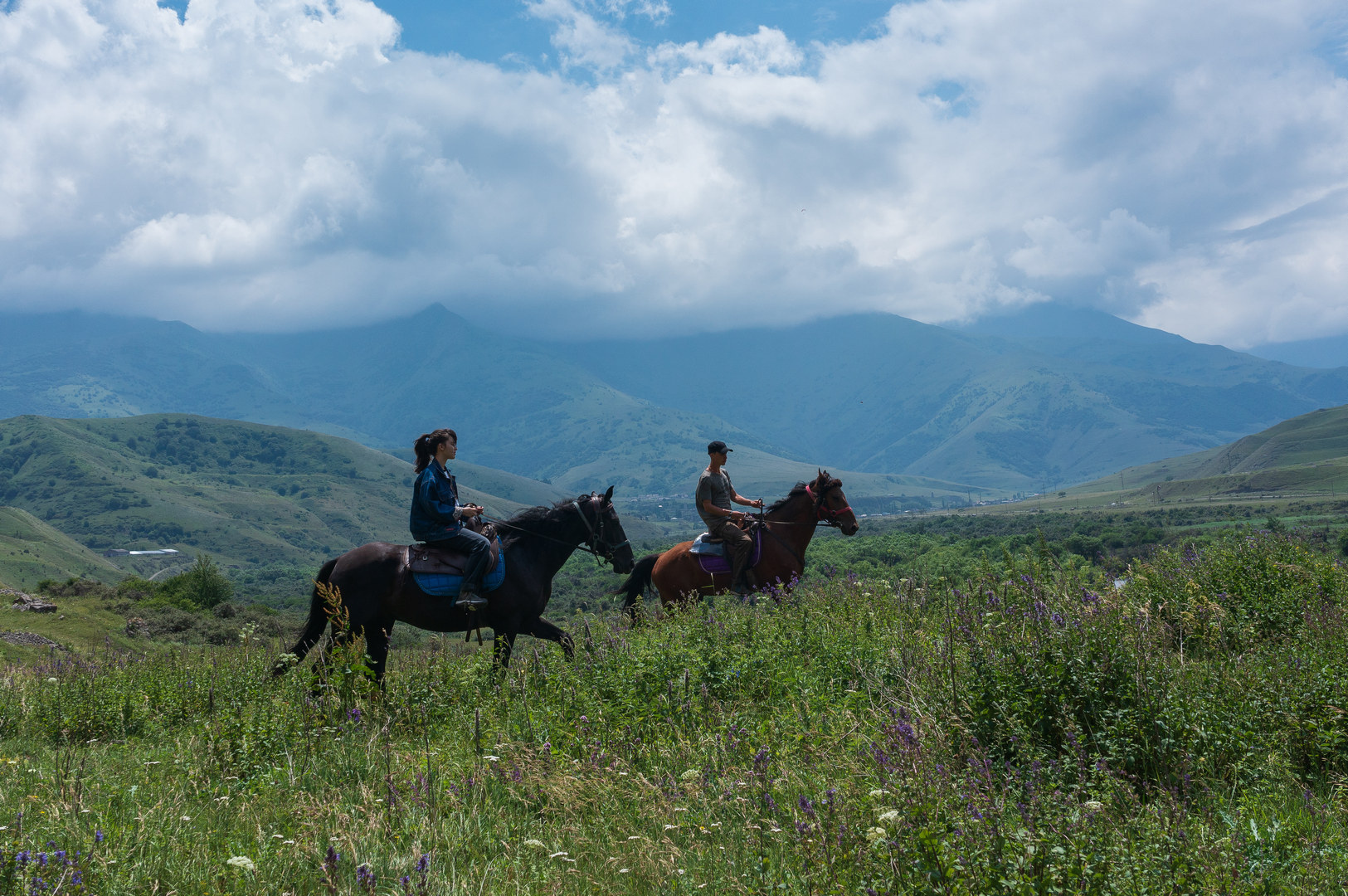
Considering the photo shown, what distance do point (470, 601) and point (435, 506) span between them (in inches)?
53.9

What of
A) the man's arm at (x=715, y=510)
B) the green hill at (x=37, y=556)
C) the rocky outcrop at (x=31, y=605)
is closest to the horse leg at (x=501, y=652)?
the man's arm at (x=715, y=510)

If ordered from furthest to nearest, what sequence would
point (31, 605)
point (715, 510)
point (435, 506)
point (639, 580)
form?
point (31, 605), point (639, 580), point (715, 510), point (435, 506)

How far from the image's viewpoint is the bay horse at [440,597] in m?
11.0

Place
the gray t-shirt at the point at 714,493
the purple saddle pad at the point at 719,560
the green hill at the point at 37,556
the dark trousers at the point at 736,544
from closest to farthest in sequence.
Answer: the dark trousers at the point at 736,544, the gray t-shirt at the point at 714,493, the purple saddle pad at the point at 719,560, the green hill at the point at 37,556

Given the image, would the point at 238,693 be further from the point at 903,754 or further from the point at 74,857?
the point at 903,754

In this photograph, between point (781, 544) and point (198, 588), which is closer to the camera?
point (781, 544)

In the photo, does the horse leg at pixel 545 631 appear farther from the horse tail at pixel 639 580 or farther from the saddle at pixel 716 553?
the horse tail at pixel 639 580

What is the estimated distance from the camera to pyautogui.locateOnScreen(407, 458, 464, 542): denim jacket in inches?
426

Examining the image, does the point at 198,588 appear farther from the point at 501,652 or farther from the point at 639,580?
the point at 501,652

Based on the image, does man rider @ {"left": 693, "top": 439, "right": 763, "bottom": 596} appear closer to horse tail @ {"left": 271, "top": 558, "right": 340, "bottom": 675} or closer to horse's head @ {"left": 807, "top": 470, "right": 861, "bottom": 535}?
horse's head @ {"left": 807, "top": 470, "right": 861, "bottom": 535}

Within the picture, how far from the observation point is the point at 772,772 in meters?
5.35

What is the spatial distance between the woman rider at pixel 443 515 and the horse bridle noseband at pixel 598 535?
7.23 ft

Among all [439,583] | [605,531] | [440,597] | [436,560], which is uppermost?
[605,531]

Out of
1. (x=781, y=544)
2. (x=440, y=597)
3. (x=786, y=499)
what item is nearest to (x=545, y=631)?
(x=440, y=597)
